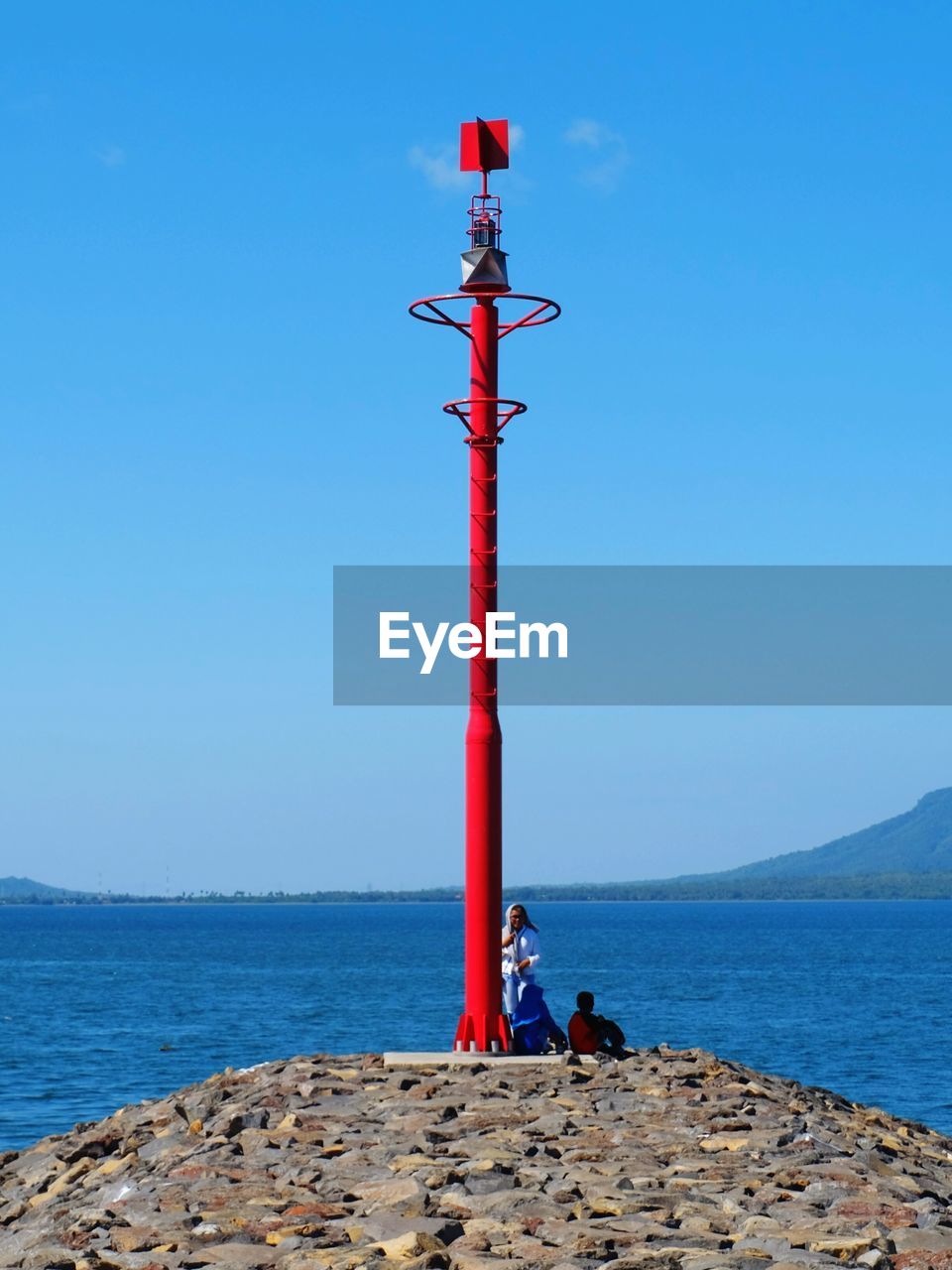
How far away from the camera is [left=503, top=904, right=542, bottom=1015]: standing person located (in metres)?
17.0

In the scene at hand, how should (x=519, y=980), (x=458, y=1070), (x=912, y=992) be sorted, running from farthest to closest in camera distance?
(x=912, y=992)
(x=519, y=980)
(x=458, y=1070)

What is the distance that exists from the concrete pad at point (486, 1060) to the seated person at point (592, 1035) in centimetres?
13

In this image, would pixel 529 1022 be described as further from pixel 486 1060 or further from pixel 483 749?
pixel 483 749

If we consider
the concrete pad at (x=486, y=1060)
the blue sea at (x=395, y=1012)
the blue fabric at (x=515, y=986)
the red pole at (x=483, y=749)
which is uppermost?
the red pole at (x=483, y=749)

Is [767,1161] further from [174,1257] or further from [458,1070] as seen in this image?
[174,1257]

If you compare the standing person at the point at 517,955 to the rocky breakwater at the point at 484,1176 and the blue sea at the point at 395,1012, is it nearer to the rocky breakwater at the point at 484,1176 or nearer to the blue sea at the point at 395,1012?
the rocky breakwater at the point at 484,1176

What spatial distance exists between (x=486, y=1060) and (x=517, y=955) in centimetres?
126

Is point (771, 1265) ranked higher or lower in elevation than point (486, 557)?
lower

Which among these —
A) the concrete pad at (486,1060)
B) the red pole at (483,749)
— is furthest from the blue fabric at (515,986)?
the concrete pad at (486,1060)

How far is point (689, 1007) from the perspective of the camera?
58562mm

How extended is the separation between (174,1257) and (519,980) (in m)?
6.52

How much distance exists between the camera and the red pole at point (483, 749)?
16859 mm

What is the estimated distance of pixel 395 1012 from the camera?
188 feet

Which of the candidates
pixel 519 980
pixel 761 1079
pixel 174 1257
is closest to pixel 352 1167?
pixel 174 1257
